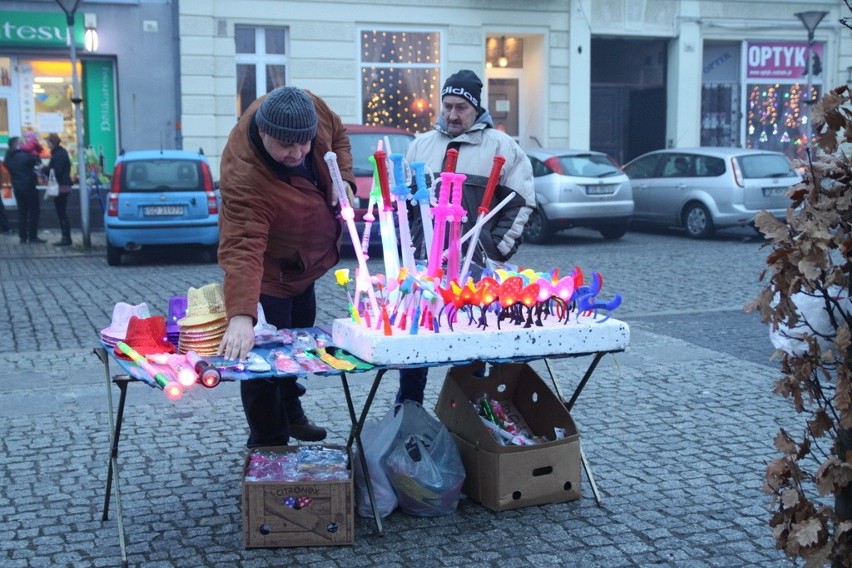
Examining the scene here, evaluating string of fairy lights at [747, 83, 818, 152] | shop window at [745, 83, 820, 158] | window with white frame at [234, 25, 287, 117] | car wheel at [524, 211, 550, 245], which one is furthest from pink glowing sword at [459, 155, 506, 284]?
string of fairy lights at [747, 83, 818, 152]

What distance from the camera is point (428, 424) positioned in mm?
4672

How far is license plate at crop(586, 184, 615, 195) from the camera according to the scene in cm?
1628

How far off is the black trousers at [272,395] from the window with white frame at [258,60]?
15.7 meters

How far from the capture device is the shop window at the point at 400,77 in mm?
21047

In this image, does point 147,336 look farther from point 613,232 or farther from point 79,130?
point 613,232

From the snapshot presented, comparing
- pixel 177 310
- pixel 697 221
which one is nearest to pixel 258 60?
pixel 697 221

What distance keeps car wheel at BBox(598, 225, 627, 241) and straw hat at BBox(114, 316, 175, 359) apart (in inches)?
515

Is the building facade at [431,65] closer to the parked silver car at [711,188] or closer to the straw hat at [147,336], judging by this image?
the parked silver car at [711,188]

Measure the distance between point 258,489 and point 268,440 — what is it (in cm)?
63

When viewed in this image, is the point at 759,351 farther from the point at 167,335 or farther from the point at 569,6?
the point at 569,6

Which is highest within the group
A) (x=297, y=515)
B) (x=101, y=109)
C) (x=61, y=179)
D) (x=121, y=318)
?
(x=101, y=109)

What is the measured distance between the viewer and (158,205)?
13867 mm

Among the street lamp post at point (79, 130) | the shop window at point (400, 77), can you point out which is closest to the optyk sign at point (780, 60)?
the shop window at point (400, 77)

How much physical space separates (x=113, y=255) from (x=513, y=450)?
10.6 meters
